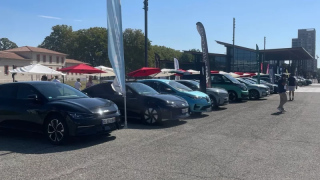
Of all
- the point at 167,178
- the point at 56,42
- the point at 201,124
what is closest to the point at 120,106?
the point at 201,124

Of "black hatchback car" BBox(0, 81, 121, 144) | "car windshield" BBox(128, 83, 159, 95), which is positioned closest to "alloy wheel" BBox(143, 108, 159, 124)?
"car windshield" BBox(128, 83, 159, 95)

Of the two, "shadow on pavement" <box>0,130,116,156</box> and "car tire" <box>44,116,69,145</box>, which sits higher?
"car tire" <box>44,116,69,145</box>

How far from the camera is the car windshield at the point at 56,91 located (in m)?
8.13

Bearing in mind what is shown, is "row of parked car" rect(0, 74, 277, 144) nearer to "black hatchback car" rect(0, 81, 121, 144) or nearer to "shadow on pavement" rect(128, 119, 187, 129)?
Result: "black hatchback car" rect(0, 81, 121, 144)

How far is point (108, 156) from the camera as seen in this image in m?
6.49

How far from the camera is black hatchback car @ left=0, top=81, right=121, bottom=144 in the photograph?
24.4 ft

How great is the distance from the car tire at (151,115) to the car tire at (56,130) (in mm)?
3425

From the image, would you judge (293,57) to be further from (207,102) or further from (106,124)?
(106,124)

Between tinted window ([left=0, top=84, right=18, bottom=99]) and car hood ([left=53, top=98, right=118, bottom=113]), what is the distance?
60.3 inches

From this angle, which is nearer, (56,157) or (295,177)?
(295,177)

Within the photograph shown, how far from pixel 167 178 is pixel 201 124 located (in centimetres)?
574

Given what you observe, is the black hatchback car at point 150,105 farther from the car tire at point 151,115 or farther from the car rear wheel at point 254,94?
the car rear wheel at point 254,94

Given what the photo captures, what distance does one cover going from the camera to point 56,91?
8422 millimetres

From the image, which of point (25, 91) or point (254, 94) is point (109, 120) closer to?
point (25, 91)
